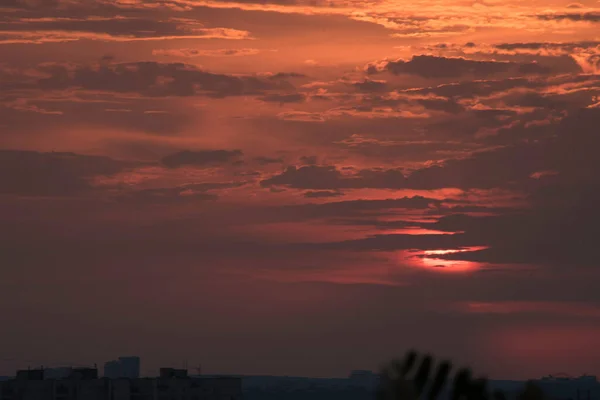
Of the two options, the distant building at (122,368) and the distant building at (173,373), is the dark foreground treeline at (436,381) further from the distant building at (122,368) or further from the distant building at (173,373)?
the distant building at (122,368)

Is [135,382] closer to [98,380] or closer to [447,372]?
[98,380]

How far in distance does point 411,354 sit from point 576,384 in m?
148

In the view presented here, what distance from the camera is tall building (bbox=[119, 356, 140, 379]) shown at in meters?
168

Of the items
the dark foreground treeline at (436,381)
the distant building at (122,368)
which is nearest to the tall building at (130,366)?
the distant building at (122,368)

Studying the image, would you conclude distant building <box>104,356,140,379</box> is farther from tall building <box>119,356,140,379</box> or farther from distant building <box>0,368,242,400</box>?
distant building <box>0,368,242,400</box>

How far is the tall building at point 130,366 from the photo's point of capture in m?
168

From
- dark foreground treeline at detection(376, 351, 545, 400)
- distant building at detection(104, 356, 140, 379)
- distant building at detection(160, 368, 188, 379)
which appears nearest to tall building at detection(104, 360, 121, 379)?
distant building at detection(104, 356, 140, 379)

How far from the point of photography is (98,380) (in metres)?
113

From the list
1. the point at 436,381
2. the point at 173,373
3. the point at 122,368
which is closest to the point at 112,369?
the point at 122,368

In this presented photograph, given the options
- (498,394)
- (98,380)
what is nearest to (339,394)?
(98,380)

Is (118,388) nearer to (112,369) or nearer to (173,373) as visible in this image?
(173,373)

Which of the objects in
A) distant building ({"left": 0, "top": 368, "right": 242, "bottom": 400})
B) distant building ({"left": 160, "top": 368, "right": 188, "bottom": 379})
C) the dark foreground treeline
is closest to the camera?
the dark foreground treeline

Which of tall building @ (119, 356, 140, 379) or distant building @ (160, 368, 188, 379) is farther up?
tall building @ (119, 356, 140, 379)

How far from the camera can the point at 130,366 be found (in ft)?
561
